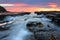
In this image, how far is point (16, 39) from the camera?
16125 millimetres

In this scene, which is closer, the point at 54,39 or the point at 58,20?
the point at 54,39

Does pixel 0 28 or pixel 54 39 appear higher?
pixel 54 39

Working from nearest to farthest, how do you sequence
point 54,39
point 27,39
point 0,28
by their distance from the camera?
1. point 54,39
2. point 27,39
3. point 0,28

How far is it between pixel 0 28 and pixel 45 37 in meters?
8.77

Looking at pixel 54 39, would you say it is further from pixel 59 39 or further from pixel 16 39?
pixel 16 39

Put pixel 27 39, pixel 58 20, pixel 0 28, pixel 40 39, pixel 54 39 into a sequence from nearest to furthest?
1. pixel 54 39
2. pixel 40 39
3. pixel 27 39
4. pixel 0 28
5. pixel 58 20

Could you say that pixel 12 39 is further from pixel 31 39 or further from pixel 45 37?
pixel 45 37

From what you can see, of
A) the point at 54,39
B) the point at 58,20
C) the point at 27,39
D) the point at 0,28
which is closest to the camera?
the point at 54,39

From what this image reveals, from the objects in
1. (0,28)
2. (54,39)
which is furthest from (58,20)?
(54,39)

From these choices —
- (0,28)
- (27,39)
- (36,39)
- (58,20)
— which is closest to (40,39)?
(36,39)

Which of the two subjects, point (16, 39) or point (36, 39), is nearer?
point (36, 39)

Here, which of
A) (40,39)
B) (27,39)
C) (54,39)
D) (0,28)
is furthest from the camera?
(0,28)

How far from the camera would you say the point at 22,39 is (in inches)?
625

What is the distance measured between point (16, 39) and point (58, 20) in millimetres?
14130
